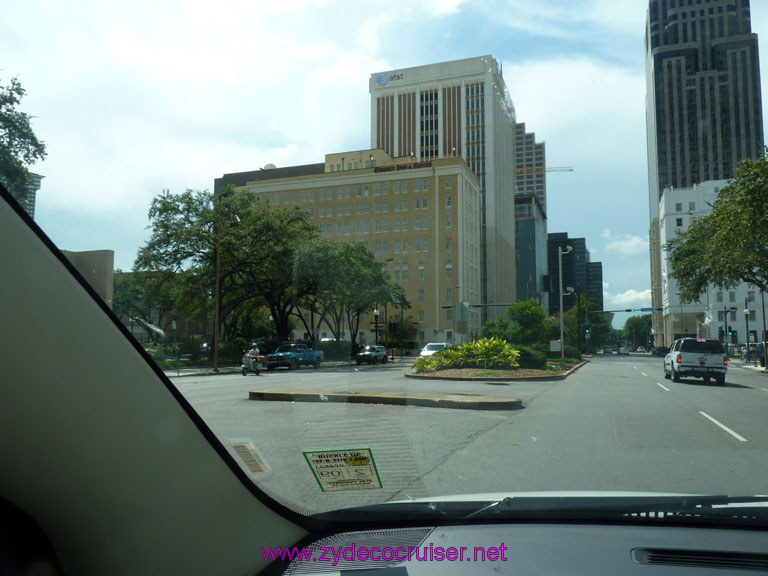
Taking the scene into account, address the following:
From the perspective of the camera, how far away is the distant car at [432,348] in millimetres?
12637

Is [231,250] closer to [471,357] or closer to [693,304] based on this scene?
[471,357]

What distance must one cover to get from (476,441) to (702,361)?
19024 mm

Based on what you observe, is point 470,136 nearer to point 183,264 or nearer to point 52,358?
point 183,264

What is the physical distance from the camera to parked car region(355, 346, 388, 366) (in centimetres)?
923

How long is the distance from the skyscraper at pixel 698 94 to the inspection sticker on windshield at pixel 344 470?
300 centimetres

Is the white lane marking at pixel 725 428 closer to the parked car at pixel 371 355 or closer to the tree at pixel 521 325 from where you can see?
the tree at pixel 521 325

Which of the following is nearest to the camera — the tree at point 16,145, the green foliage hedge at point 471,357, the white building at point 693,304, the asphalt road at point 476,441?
the tree at point 16,145

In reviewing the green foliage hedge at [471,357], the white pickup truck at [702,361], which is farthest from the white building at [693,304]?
the green foliage hedge at [471,357]

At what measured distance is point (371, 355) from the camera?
9727 mm

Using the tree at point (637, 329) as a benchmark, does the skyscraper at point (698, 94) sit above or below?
above

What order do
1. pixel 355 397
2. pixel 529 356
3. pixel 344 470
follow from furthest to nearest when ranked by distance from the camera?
pixel 529 356
pixel 355 397
pixel 344 470

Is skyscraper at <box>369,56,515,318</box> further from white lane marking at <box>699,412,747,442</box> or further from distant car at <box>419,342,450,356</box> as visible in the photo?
white lane marking at <box>699,412,747,442</box>

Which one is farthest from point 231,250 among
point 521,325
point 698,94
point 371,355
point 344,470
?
point 698,94

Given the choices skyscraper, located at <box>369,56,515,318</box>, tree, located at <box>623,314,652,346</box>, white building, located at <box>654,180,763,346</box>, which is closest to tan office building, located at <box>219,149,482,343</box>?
skyscraper, located at <box>369,56,515,318</box>
